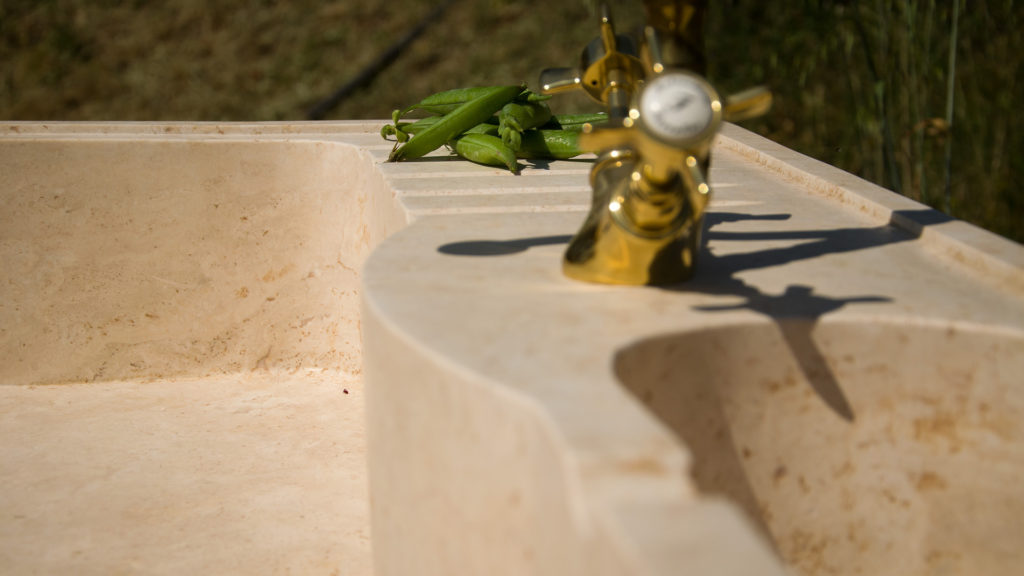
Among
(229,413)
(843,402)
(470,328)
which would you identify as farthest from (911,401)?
(229,413)

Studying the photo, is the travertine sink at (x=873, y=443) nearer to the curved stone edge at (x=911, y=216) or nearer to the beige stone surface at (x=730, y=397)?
the beige stone surface at (x=730, y=397)

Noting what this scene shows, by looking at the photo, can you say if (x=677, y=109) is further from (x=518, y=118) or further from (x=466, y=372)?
(x=518, y=118)

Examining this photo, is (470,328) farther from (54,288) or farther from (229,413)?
(54,288)

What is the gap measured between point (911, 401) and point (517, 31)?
488cm

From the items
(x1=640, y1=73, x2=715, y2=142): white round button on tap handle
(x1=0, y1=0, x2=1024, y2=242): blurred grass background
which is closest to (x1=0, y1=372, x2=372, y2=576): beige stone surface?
(x1=640, y1=73, x2=715, y2=142): white round button on tap handle

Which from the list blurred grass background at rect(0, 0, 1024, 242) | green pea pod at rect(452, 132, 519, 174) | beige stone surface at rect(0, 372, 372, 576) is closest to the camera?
beige stone surface at rect(0, 372, 372, 576)

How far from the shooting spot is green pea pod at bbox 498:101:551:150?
1.56m

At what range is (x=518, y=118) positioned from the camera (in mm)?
1612

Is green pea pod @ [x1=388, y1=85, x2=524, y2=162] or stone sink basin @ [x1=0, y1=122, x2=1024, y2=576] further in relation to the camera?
green pea pod @ [x1=388, y1=85, x2=524, y2=162]

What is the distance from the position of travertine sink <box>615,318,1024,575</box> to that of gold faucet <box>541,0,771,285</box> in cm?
13

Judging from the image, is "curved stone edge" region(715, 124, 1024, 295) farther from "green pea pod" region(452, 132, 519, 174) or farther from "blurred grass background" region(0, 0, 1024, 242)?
"blurred grass background" region(0, 0, 1024, 242)

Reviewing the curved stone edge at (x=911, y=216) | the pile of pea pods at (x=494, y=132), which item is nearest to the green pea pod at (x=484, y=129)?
the pile of pea pods at (x=494, y=132)

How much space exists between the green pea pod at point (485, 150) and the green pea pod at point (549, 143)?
0.05 m

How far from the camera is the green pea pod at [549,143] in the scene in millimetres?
1620
